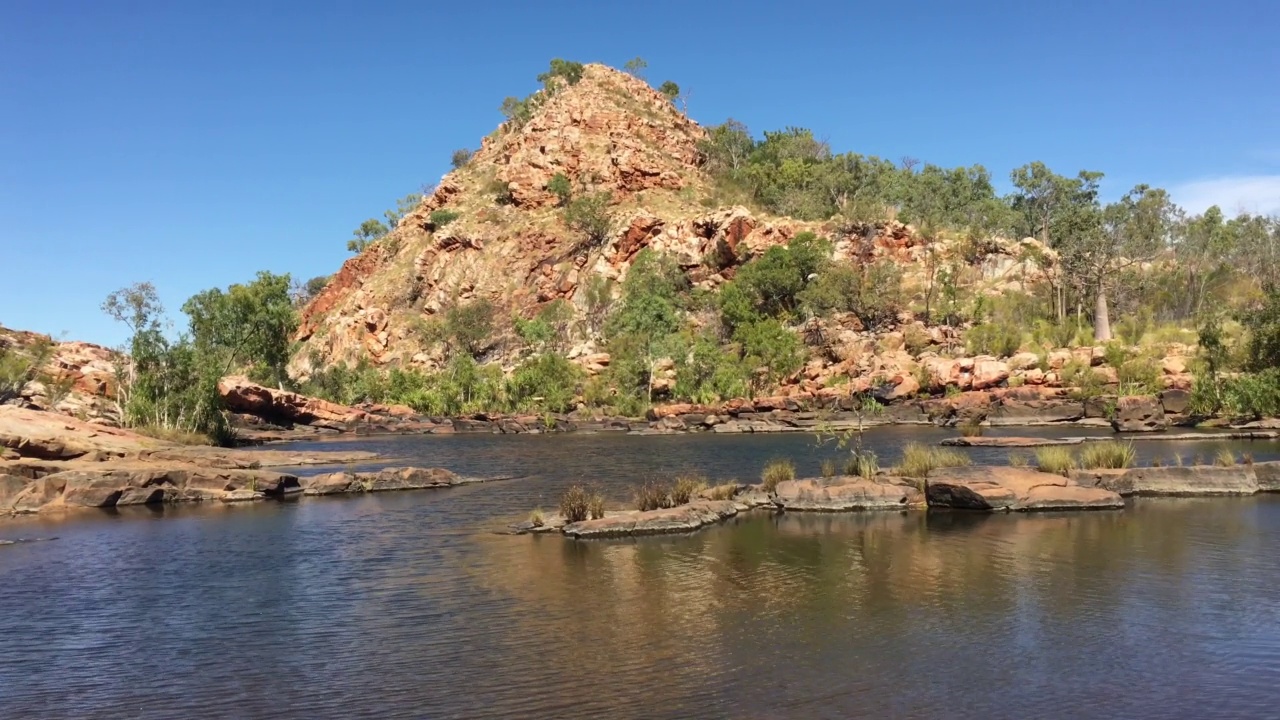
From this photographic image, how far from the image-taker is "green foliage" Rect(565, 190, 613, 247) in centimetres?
11275

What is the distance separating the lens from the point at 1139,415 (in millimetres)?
51062

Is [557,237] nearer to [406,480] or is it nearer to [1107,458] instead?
[406,480]

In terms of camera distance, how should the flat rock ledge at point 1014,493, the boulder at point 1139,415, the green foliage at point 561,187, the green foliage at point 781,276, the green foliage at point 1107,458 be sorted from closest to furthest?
the flat rock ledge at point 1014,493, the green foliage at point 1107,458, the boulder at point 1139,415, the green foliage at point 781,276, the green foliage at point 561,187

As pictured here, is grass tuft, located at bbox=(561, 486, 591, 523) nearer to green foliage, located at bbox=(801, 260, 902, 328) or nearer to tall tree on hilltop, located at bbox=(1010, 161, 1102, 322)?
green foliage, located at bbox=(801, 260, 902, 328)

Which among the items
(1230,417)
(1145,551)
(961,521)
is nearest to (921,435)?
(1230,417)

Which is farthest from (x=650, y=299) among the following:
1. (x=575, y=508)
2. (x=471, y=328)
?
(x=575, y=508)

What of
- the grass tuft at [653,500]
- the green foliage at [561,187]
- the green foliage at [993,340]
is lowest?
the grass tuft at [653,500]

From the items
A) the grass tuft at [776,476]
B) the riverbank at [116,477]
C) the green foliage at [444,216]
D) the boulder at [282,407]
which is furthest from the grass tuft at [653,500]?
the green foliage at [444,216]

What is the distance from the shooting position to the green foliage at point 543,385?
272 feet

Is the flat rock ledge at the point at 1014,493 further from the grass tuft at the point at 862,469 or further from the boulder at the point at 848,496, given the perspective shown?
the grass tuft at the point at 862,469

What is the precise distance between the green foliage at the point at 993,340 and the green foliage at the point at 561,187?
63.6m

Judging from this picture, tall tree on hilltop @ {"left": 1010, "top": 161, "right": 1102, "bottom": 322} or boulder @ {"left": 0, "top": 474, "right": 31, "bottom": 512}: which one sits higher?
tall tree on hilltop @ {"left": 1010, "top": 161, "right": 1102, "bottom": 322}

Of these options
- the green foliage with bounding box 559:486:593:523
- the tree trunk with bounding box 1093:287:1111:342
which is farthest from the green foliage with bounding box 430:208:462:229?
the green foliage with bounding box 559:486:593:523

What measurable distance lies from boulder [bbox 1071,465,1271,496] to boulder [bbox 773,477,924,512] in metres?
5.09
